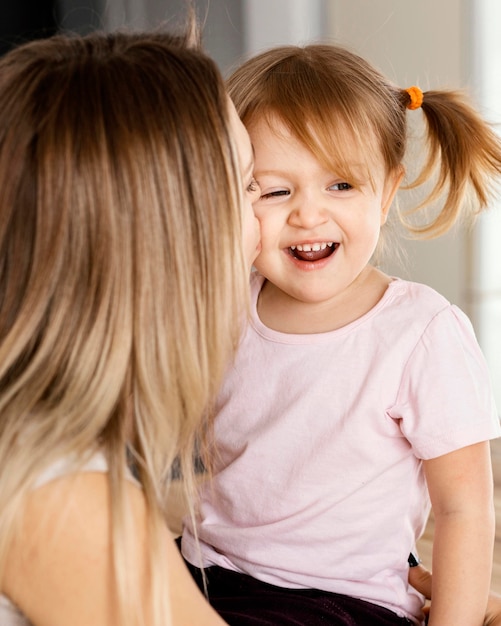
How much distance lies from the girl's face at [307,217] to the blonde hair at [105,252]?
0.27 meters

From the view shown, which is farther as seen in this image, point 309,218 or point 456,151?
point 456,151

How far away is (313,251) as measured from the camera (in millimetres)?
1276

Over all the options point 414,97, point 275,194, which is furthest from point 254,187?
point 414,97

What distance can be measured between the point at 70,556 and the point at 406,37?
288 cm

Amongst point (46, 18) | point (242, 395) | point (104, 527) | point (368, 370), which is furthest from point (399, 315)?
point (46, 18)

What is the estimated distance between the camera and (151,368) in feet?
3.11

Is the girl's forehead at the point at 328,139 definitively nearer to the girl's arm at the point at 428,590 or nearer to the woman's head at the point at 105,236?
the woman's head at the point at 105,236

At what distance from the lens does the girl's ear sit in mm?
1323

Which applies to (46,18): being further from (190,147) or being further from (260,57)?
(190,147)

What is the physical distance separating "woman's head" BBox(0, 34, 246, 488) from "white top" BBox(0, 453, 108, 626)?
2cm

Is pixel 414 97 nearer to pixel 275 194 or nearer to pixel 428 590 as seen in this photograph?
pixel 275 194

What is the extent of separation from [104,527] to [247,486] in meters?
0.42

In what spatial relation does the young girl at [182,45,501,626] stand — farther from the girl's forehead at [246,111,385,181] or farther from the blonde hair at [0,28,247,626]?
the blonde hair at [0,28,247,626]

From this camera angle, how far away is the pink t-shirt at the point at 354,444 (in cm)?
118
